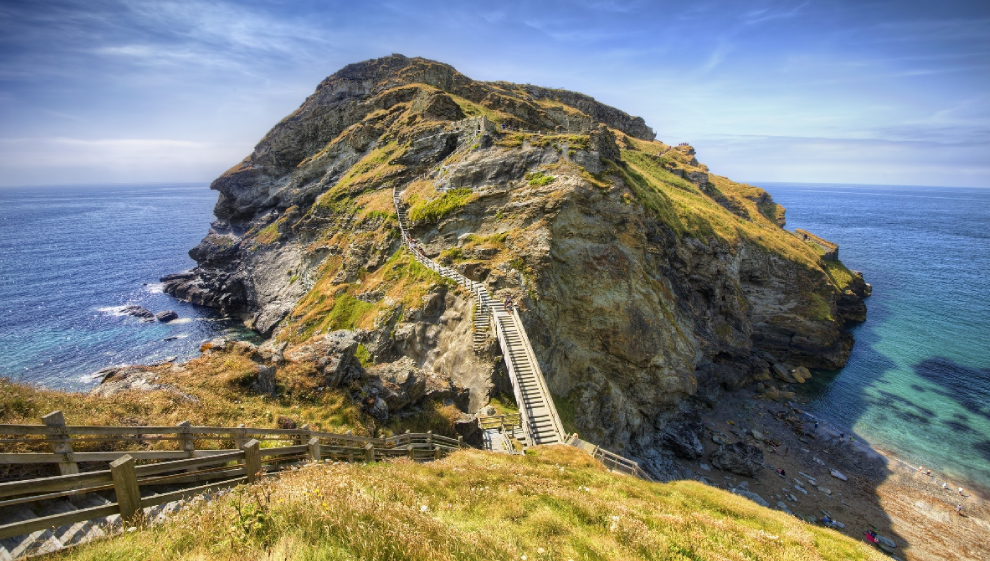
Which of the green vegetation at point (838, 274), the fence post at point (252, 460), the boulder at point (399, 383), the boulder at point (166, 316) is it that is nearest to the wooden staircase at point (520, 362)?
the boulder at point (399, 383)

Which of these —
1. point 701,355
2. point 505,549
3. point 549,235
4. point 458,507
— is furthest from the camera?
point 701,355

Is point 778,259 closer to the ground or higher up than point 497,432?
higher up

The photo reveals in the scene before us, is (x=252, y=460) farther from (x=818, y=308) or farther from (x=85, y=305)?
(x=85, y=305)

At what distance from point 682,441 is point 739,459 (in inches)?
198

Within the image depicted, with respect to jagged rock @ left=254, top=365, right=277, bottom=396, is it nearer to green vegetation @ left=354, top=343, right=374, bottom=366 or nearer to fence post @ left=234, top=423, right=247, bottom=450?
fence post @ left=234, top=423, right=247, bottom=450

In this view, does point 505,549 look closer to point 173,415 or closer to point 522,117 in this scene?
point 173,415

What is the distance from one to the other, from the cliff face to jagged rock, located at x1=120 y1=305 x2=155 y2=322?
26.4ft

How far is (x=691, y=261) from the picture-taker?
48219 millimetres

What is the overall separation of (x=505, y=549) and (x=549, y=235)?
28.3 meters

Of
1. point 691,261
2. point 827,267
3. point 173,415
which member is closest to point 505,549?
point 173,415

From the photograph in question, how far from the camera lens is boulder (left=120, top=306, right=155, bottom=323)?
63.1 meters

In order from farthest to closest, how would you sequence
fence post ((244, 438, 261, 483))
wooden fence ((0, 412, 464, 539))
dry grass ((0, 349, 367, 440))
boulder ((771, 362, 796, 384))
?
boulder ((771, 362, 796, 384))
dry grass ((0, 349, 367, 440))
fence post ((244, 438, 261, 483))
wooden fence ((0, 412, 464, 539))

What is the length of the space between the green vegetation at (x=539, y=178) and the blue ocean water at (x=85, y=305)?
123 feet

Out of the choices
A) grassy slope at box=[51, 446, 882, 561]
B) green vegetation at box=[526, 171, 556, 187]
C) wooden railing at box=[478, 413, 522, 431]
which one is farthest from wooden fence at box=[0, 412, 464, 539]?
green vegetation at box=[526, 171, 556, 187]
